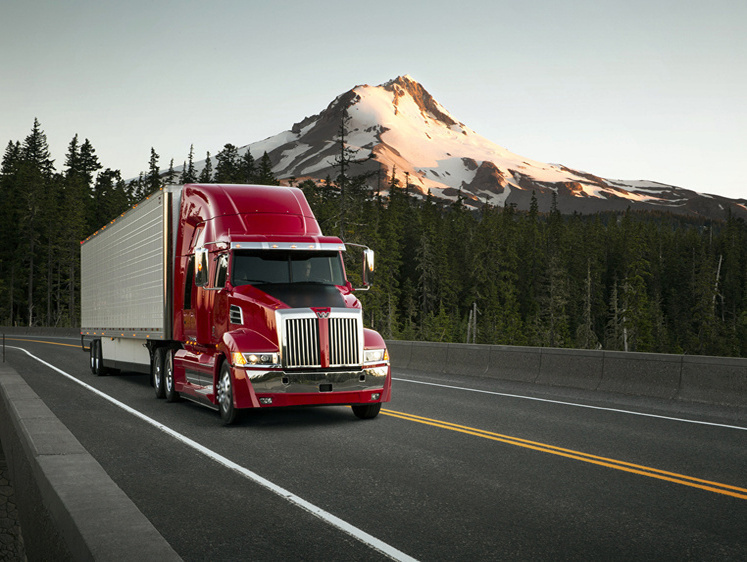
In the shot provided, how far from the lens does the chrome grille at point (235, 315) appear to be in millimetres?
11906

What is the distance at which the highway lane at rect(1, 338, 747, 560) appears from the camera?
18.8 ft

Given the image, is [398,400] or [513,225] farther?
[513,225]

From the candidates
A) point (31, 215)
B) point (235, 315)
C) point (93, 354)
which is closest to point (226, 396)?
point (235, 315)

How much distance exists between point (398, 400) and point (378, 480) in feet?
23.9

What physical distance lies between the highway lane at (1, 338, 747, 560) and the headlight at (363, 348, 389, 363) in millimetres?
956

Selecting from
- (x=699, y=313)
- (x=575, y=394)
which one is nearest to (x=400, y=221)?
(x=699, y=313)

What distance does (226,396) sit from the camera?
1186cm

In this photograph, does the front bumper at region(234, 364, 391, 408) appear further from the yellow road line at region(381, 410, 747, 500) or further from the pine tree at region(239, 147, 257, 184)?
the pine tree at region(239, 147, 257, 184)

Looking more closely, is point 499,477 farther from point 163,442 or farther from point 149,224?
point 149,224

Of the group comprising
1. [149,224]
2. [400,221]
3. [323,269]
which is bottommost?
[323,269]

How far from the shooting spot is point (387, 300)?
103m

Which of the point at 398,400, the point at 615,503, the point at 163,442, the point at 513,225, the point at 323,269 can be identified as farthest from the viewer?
the point at 513,225

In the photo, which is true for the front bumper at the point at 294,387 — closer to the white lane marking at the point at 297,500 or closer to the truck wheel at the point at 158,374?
the white lane marking at the point at 297,500

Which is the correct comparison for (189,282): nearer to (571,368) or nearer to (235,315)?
(235,315)
